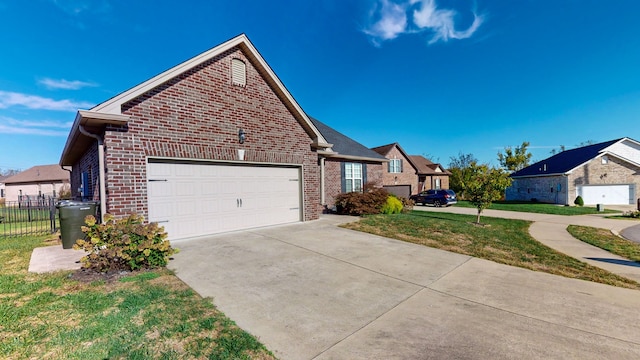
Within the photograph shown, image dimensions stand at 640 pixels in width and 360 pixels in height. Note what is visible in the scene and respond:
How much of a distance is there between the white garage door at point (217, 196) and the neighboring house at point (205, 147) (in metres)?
0.03

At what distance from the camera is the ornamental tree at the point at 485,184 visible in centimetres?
1131

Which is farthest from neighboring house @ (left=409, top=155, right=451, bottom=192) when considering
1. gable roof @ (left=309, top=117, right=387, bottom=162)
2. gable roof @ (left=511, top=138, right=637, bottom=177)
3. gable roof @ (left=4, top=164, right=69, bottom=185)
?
gable roof @ (left=4, top=164, right=69, bottom=185)

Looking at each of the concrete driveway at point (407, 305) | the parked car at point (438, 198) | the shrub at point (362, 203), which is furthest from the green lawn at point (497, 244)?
the parked car at point (438, 198)

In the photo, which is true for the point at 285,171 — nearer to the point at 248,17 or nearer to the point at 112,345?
the point at 248,17

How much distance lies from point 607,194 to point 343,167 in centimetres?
2596

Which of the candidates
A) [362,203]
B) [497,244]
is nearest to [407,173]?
[362,203]

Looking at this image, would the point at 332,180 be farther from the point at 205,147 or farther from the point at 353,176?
the point at 205,147

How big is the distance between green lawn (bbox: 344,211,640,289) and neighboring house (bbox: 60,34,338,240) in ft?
11.3

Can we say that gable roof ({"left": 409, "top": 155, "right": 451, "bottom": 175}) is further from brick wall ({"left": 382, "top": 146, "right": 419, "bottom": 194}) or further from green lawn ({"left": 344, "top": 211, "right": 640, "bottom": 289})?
green lawn ({"left": 344, "top": 211, "right": 640, "bottom": 289})

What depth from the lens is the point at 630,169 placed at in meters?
23.5

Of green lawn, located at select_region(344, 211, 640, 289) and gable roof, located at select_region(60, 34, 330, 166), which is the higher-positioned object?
gable roof, located at select_region(60, 34, 330, 166)

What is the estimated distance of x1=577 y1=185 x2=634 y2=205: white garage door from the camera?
23219 millimetres

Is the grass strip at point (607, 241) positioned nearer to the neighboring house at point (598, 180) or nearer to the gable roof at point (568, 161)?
the neighboring house at point (598, 180)

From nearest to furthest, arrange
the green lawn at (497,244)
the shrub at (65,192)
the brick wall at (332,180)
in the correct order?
the green lawn at (497,244), the brick wall at (332,180), the shrub at (65,192)
